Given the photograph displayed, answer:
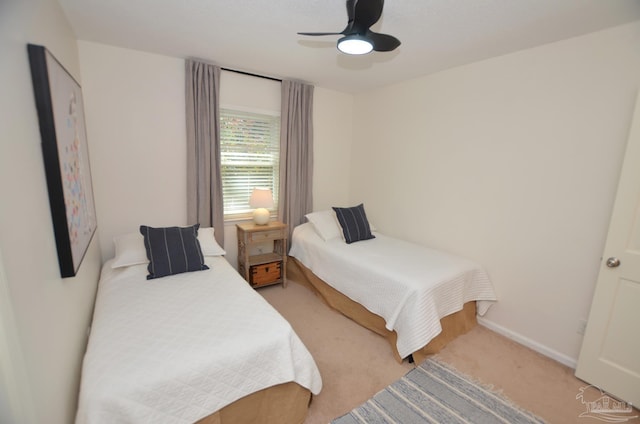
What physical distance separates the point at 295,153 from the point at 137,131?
5.24 ft

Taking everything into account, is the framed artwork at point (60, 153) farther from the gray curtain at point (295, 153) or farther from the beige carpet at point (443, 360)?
the gray curtain at point (295, 153)

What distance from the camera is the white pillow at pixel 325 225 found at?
323cm

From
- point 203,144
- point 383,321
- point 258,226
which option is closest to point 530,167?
point 383,321

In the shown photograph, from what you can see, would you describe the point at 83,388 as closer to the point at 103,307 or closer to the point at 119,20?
the point at 103,307

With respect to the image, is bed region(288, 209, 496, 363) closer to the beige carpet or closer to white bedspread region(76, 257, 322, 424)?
the beige carpet

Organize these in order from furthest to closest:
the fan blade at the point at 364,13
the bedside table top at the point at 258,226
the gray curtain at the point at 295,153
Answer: the gray curtain at the point at 295,153, the bedside table top at the point at 258,226, the fan blade at the point at 364,13

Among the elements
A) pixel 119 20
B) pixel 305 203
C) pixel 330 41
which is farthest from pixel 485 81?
pixel 119 20

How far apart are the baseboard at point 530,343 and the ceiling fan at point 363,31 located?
2.49 meters

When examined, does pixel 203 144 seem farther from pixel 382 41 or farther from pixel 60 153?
pixel 382 41

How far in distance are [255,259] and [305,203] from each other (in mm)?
931

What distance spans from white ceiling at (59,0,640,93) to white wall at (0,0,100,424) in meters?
0.72

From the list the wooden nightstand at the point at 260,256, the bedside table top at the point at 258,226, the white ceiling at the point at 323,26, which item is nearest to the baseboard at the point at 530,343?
the wooden nightstand at the point at 260,256

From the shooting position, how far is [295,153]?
3428 millimetres

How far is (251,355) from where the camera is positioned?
4.72 ft
